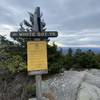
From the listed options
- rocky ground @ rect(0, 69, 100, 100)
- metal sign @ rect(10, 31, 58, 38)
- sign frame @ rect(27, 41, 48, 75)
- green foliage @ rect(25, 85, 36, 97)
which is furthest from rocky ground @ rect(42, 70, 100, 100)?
metal sign @ rect(10, 31, 58, 38)

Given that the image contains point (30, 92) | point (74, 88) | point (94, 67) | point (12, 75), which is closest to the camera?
point (30, 92)

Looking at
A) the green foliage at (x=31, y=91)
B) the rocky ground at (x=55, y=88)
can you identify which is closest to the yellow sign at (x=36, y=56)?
the rocky ground at (x=55, y=88)

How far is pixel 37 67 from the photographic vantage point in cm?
618

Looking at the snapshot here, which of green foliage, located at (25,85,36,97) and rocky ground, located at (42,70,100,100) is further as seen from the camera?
rocky ground, located at (42,70,100,100)

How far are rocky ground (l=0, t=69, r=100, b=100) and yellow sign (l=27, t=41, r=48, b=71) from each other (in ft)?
9.61

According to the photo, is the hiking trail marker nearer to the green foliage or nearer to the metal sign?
the metal sign

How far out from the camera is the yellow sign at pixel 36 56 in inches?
241

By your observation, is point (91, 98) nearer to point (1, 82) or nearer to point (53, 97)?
point (53, 97)

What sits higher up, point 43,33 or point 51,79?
point 43,33

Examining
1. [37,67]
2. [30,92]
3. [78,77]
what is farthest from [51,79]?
[37,67]

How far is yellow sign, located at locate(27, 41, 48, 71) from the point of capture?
6.13m

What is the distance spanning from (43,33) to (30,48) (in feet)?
1.63

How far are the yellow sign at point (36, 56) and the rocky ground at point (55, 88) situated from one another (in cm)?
293

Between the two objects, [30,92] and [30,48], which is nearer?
[30,48]
